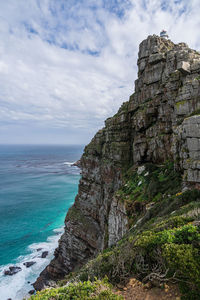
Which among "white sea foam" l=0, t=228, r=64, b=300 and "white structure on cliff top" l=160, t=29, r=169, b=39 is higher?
"white structure on cliff top" l=160, t=29, r=169, b=39

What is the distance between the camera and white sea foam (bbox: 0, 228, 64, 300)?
3534 centimetres

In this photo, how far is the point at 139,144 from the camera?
105ft

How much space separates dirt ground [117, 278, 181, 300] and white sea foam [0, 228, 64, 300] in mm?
35056

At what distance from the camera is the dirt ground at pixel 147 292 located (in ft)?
24.6

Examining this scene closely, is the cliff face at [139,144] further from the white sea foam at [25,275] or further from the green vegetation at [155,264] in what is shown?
the green vegetation at [155,264]

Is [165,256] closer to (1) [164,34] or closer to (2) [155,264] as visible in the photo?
(2) [155,264]

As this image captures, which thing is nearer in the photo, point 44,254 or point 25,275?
point 25,275

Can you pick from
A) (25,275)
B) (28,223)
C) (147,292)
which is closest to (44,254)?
(25,275)

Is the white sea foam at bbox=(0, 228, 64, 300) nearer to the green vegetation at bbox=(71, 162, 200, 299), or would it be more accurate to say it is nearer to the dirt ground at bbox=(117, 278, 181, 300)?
the green vegetation at bbox=(71, 162, 200, 299)

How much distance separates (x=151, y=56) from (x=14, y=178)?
102 meters

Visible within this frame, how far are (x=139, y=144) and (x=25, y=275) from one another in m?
38.6

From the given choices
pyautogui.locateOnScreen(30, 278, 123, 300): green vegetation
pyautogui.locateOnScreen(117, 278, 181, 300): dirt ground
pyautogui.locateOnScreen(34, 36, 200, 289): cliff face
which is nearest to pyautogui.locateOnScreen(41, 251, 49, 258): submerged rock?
pyautogui.locateOnScreen(34, 36, 200, 289): cliff face

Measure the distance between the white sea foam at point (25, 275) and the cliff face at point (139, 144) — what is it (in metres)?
2.81

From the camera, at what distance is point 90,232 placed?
126ft
